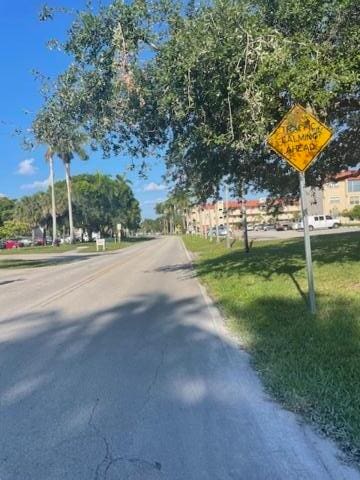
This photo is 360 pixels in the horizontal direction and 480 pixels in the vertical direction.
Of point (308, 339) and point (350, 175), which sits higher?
point (350, 175)

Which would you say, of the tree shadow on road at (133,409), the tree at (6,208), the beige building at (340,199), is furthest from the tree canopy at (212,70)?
the beige building at (340,199)

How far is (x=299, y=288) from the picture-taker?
12.5 m

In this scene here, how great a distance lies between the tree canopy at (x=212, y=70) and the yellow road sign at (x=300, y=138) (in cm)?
86

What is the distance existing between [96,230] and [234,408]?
11750cm

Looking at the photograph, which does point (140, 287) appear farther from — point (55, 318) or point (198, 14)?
point (198, 14)

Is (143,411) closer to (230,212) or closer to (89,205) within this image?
(230,212)

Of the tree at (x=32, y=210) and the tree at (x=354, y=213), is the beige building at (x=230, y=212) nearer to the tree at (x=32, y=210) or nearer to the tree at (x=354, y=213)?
the tree at (x=354, y=213)

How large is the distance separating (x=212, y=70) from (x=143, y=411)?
24.2 feet

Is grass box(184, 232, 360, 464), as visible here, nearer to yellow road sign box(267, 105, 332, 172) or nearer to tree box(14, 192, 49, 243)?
yellow road sign box(267, 105, 332, 172)

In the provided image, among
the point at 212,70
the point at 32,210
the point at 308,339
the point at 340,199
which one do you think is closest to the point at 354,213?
the point at 340,199

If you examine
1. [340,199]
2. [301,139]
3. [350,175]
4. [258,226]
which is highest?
[340,199]

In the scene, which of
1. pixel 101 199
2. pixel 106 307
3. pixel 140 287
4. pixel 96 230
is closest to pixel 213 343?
pixel 106 307

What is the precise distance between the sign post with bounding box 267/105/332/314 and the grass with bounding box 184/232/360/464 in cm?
91

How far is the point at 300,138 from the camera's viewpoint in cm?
934
